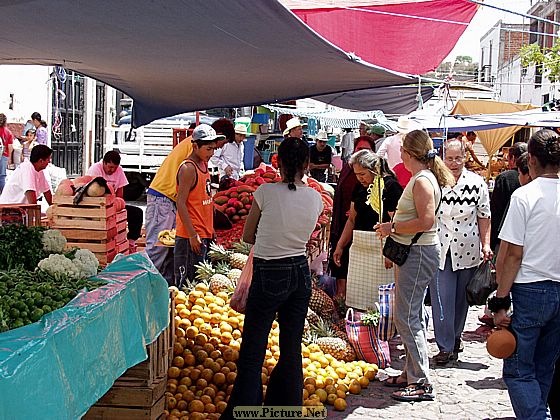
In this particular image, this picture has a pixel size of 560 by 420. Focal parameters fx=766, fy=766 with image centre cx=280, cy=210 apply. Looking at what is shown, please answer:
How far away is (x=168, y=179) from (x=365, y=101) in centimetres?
390

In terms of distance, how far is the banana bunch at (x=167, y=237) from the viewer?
25.1 feet

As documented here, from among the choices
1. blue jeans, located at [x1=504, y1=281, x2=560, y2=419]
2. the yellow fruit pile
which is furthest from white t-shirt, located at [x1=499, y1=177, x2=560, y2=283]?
the yellow fruit pile

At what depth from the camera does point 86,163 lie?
22.8 metres

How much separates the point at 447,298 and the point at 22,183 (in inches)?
178

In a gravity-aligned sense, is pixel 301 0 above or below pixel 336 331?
above

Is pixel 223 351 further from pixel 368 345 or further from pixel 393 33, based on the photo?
pixel 393 33

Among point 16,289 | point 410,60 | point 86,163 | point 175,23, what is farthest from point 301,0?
point 86,163

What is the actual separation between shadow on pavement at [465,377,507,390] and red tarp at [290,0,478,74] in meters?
3.44

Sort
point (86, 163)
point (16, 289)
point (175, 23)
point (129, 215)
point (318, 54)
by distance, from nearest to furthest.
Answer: point (16, 289) < point (175, 23) < point (318, 54) < point (129, 215) < point (86, 163)

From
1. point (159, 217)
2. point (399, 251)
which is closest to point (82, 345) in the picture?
point (399, 251)

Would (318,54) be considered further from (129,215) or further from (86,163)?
(86,163)

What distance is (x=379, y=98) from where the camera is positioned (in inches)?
425

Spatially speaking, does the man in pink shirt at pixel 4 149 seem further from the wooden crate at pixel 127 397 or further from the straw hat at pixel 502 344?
the straw hat at pixel 502 344

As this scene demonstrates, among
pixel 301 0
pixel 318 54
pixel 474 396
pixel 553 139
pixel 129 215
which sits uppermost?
pixel 301 0
